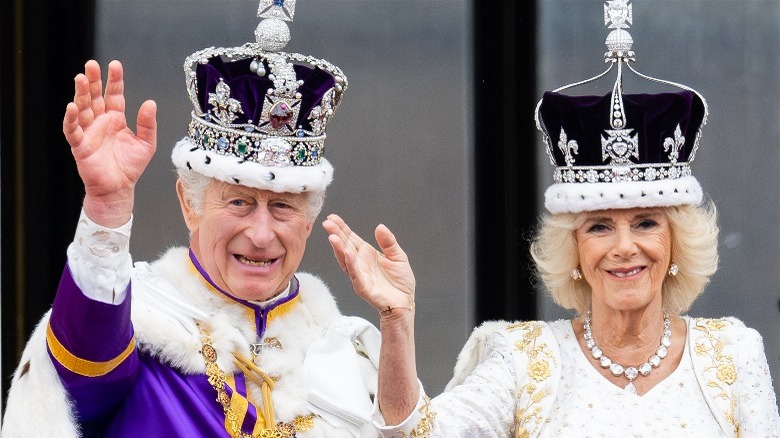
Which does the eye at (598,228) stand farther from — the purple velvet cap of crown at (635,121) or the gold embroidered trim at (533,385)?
the gold embroidered trim at (533,385)

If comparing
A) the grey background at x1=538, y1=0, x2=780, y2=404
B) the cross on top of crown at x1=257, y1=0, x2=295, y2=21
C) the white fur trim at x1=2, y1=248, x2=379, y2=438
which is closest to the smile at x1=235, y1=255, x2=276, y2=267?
the white fur trim at x1=2, y1=248, x2=379, y2=438

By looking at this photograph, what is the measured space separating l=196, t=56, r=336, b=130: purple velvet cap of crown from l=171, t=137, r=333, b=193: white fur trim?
0.39ft

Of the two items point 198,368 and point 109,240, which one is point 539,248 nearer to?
point 198,368

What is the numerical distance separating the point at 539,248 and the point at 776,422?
2.67 feet

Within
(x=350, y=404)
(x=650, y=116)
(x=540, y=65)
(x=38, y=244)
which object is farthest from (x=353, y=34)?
(x=350, y=404)

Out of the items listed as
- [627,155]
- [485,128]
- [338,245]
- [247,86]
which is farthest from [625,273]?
[485,128]

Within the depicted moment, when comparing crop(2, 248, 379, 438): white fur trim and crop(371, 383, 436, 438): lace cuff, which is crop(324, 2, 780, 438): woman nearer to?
crop(371, 383, 436, 438): lace cuff

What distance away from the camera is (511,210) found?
5.80 meters

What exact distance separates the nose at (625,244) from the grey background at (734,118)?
5.55 ft

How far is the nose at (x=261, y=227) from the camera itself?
12.5 feet

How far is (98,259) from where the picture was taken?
3.40m

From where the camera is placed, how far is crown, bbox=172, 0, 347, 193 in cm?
384

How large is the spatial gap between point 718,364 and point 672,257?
0.32 m

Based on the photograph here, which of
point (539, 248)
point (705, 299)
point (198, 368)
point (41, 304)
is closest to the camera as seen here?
point (198, 368)
